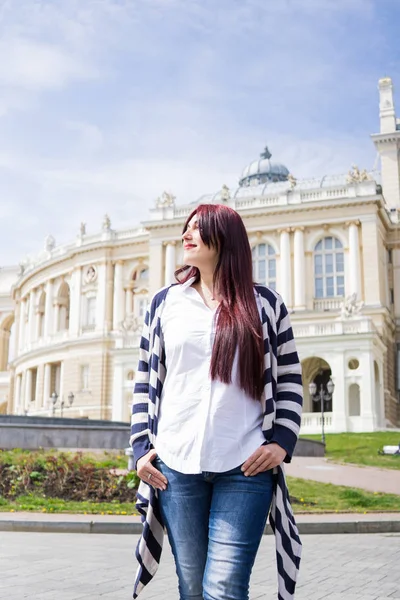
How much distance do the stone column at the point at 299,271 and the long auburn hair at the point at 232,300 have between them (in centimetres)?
4750

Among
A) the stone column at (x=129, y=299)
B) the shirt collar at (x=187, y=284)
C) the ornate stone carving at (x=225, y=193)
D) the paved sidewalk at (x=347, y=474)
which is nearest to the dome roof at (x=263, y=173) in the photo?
the ornate stone carving at (x=225, y=193)

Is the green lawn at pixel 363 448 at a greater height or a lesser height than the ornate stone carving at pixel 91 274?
lesser

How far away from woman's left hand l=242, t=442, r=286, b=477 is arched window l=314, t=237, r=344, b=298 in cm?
4862

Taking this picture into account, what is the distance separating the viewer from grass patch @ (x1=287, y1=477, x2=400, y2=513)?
43.0 feet

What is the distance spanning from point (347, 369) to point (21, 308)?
44.1 metres

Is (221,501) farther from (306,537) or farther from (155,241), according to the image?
(155,241)

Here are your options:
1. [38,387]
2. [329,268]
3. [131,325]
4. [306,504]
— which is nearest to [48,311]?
[38,387]

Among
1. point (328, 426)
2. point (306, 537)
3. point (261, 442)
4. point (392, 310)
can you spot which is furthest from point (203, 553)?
point (392, 310)

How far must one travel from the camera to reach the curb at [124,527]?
10.8m

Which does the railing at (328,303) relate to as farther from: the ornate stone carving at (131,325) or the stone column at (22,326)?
the stone column at (22,326)

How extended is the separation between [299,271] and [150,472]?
48865 millimetres

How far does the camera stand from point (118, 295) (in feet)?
202

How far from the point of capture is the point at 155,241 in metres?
57.0

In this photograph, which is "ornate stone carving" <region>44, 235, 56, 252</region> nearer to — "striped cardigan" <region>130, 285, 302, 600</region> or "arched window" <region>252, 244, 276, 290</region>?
"arched window" <region>252, 244, 276, 290</region>
